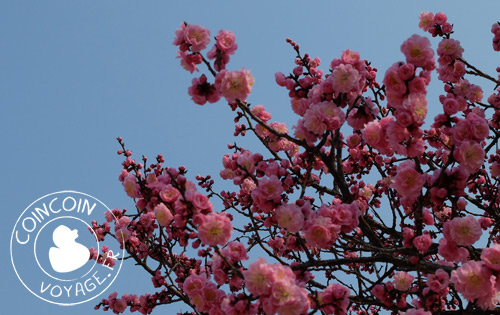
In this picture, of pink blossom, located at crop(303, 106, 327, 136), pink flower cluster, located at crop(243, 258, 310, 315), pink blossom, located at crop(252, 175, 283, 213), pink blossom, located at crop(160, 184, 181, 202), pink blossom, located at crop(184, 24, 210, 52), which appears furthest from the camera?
pink blossom, located at crop(252, 175, 283, 213)

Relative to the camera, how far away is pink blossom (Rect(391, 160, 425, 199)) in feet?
9.60

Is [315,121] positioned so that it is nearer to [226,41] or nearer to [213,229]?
[226,41]

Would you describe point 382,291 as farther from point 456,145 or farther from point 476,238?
point 456,145

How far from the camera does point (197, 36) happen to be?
303 centimetres

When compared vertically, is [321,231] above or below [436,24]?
below

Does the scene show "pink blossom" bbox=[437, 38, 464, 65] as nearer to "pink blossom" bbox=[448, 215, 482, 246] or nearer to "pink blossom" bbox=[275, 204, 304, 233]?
"pink blossom" bbox=[448, 215, 482, 246]

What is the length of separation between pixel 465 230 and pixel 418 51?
3.99 feet

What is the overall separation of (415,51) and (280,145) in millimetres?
1906

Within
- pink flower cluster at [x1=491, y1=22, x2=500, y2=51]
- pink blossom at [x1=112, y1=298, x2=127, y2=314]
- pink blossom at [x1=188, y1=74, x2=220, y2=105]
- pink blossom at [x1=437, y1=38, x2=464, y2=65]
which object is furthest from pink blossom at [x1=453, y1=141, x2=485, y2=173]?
pink blossom at [x1=112, y1=298, x2=127, y2=314]

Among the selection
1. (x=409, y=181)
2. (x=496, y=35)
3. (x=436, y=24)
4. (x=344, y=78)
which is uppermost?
(x=436, y=24)

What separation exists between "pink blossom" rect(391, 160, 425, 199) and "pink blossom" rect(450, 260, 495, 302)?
0.58 m

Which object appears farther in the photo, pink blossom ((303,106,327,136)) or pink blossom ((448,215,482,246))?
pink blossom ((303,106,327,136))

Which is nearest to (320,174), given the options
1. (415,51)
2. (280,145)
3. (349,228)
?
(280,145)

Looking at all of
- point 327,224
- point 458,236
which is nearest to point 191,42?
point 327,224
